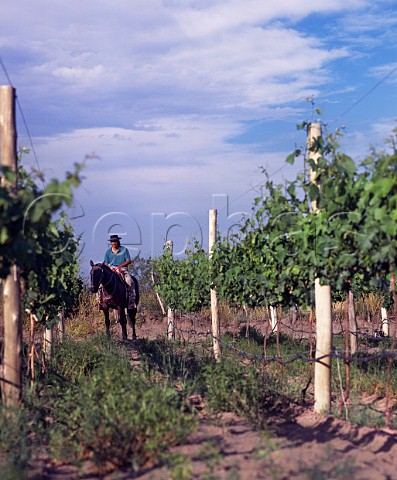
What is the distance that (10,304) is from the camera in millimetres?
6711

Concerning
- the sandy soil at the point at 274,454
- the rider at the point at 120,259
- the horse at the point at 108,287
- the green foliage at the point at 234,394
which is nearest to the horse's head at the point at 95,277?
the horse at the point at 108,287

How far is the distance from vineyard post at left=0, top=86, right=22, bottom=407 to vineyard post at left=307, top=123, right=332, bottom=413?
→ 3348 millimetres

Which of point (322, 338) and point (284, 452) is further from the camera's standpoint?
point (322, 338)

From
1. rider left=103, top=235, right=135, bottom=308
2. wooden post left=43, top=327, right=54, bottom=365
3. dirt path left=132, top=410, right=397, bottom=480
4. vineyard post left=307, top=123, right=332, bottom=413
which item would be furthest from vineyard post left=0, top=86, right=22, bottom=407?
rider left=103, top=235, right=135, bottom=308

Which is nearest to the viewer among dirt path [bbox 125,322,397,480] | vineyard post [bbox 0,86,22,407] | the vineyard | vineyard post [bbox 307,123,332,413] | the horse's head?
dirt path [bbox 125,322,397,480]

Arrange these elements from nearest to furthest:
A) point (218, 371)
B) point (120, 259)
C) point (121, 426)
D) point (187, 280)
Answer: point (121, 426), point (218, 371), point (120, 259), point (187, 280)

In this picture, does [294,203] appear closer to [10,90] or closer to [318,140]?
[318,140]

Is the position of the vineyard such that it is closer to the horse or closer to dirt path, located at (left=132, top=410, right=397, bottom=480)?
dirt path, located at (left=132, top=410, right=397, bottom=480)

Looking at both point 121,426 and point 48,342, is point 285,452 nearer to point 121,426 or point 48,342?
point 121,426

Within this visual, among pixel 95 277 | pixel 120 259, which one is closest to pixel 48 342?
pixel 95 277

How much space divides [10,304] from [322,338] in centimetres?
358

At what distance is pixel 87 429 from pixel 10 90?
3.51 meters

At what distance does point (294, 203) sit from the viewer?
8.04 meters

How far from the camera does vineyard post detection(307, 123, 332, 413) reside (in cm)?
777
